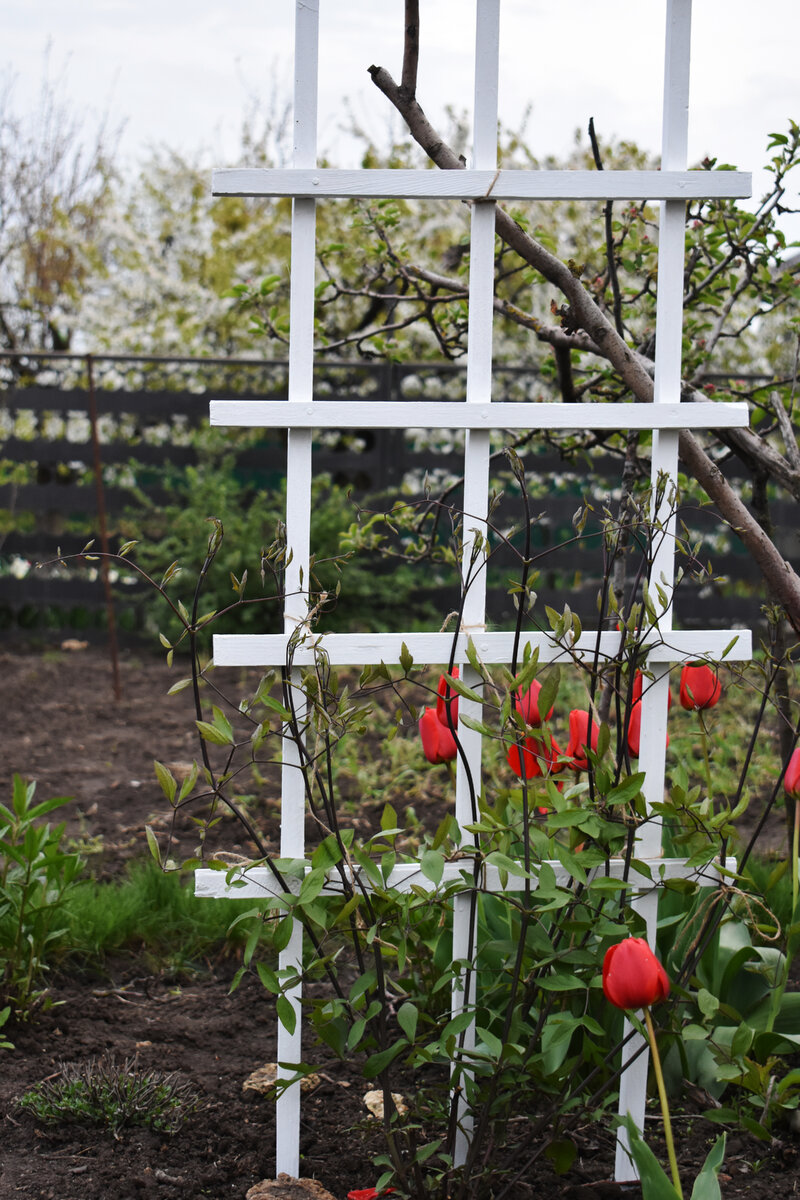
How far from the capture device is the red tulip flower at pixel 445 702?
4.50 feet

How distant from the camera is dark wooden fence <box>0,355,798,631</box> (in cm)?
587

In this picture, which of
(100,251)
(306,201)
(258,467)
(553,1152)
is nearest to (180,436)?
(258,467)

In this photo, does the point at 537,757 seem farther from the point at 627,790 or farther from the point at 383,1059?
the point at 383,1059

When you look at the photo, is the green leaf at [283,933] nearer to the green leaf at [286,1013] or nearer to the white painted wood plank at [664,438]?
the green leaf at [286,1013]

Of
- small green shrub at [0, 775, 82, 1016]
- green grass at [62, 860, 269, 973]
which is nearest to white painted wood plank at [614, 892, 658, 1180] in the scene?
green grass at [62, 860, 269, 973]

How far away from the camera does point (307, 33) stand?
4.53 ft

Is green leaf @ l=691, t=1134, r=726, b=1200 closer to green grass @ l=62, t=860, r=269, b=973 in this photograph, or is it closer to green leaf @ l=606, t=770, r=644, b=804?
green leaf @ l=606, t=770, r=644, b=804

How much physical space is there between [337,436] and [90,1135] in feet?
16.7

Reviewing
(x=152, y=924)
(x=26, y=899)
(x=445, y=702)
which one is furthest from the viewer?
(x=152, y=924)

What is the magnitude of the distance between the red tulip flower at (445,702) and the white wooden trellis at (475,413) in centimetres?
3

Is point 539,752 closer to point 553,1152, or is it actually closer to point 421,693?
point 553,1152

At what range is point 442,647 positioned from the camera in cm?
146

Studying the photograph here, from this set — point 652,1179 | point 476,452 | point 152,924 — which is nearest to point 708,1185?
point 652,1179

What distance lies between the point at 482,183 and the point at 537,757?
0.79 m
